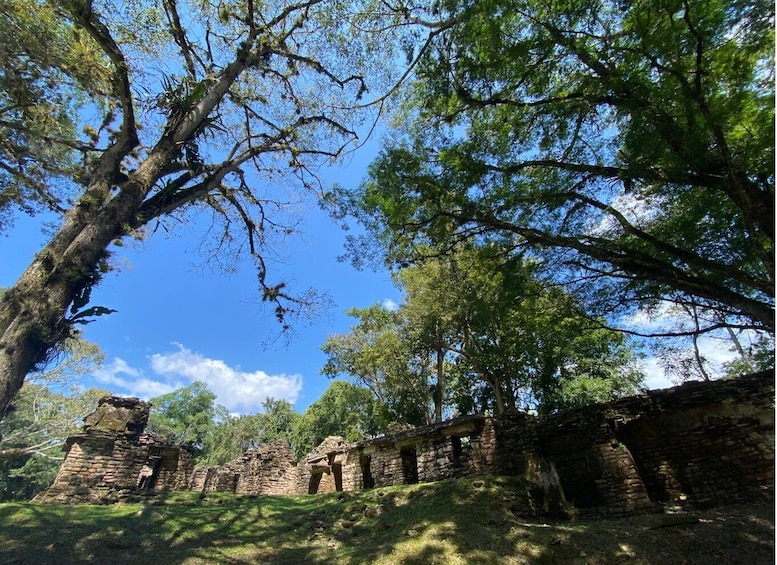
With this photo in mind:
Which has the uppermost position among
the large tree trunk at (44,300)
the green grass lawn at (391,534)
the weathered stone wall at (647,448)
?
the large tree trunk at (44,300)

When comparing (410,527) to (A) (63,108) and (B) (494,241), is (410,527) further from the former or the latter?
(A) (63,108)

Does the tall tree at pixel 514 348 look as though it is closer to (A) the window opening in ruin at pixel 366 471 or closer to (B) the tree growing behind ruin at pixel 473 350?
(B) the tree growing behind ruin at pixel 473 350

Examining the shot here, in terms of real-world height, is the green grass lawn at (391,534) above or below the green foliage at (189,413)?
below

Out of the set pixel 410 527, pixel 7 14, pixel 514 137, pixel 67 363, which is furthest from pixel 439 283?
pixel 67 363

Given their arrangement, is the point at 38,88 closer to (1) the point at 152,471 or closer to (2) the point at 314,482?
(1) the point at 152,471

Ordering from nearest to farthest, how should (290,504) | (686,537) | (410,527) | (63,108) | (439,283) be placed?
(686,537)
(410,527)
(63,108)
(290,504)
(439,283)

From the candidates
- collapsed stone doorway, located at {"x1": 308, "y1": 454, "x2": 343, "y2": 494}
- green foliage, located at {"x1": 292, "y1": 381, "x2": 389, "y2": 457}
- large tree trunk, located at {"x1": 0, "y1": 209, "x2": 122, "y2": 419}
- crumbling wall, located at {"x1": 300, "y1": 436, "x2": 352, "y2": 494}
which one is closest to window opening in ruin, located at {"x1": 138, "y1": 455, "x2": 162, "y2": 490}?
crumbling wall, located at {"x1": 300, "y1": 436, "x2": 352, "y2": 494}

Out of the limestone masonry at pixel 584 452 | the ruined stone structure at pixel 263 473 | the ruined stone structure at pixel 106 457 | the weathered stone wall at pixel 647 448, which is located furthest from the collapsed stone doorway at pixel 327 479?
the weathered stone wall at pixel 647 448

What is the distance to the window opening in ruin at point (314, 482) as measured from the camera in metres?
14.4

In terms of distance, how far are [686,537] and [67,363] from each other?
24011 millimetres

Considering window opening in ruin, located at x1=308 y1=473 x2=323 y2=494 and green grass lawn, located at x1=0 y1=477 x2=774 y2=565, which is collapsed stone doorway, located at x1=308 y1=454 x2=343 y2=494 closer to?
window opening in ruin, located at x1=308 y1=473 x2=323 y2=494

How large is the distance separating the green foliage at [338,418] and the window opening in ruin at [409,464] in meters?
11.1

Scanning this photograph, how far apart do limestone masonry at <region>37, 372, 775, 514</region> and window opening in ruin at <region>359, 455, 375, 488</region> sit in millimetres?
675

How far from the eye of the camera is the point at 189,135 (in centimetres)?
718
